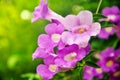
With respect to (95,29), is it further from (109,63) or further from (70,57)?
(109,63)

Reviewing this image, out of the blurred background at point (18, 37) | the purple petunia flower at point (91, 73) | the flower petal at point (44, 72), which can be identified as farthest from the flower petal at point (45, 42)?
the blurred background at point (18, 37)

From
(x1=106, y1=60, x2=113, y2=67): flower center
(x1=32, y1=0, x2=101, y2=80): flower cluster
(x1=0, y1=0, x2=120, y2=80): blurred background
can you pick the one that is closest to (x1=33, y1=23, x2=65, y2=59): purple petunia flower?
(x1=32, y1=0, x2=101, y2=80): flower cluster

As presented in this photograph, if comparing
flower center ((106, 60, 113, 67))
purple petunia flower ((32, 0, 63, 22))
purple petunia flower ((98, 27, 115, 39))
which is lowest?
purple petunia flower ((32, 0, 63, 22))

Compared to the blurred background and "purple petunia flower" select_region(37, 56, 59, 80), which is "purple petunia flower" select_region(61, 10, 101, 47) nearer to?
"purple petunia flower" select_region(37, 56, 59, 80)

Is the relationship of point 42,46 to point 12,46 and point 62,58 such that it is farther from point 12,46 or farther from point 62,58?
point 12,46

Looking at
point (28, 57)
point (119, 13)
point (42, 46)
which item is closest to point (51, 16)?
point (42, 46)

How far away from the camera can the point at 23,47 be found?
3582 millimetres

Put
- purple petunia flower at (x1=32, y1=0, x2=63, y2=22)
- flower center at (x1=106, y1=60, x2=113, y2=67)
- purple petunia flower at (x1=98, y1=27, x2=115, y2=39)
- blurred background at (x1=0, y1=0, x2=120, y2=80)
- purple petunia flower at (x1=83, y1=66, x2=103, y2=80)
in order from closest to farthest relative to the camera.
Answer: purple petunia flower at (x1=32, y1=0, x2=63, y2=22)
purple petunia flower at (x1=83, y1=66, x2=103, y2=80)
flower center at (x1=106, y1=60, x2=113, y2=67)
purple petunia flower at (x1=98, y1=27, x2=115, y2=39)
blurred background at (x1=0, y1=0, x2=120, y2=80)

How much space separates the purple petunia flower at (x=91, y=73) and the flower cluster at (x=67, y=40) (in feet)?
1.32

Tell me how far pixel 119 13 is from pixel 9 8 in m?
1.57

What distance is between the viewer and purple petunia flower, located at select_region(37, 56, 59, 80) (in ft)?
5.44

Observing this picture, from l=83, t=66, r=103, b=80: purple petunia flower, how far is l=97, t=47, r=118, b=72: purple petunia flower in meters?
0.03

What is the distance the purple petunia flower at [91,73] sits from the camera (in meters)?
2.07

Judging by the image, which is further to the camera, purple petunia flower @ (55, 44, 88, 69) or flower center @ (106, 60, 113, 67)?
flower center @ (106, 60, 113, 67)
